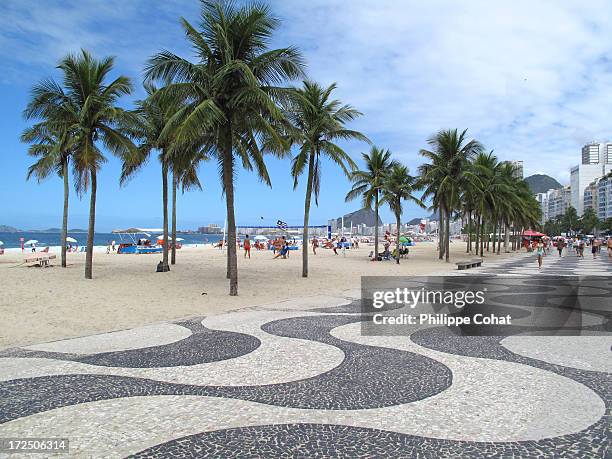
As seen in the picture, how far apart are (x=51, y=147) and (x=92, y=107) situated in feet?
27.5

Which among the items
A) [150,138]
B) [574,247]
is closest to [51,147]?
[150,138]

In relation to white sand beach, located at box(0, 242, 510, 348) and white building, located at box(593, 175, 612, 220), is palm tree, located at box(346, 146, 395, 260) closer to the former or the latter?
white sand beach, located at box(0, 242, 510, 348)

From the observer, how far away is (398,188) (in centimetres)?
2834

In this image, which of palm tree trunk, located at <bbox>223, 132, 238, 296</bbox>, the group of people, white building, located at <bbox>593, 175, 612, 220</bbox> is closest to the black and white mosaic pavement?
palm tree trunk, located at <bbox>223, 132, 238, 296</bbox>

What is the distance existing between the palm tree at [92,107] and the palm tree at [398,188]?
55.0ft

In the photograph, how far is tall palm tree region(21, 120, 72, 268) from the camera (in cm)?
1562

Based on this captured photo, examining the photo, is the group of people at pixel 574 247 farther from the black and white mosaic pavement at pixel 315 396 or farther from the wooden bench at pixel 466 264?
the black and white mosaic pavement at pixel 315 396

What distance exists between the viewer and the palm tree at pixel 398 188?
2797 centimetres

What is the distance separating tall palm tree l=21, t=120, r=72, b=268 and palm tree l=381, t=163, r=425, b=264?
58.9ft

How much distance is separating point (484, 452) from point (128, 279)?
1472cm

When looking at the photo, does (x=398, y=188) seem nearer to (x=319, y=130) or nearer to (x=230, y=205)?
(x=319, y=130)

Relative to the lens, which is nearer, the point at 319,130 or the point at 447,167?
the point at 319,130

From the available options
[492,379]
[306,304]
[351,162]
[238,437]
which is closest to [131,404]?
[238,437]

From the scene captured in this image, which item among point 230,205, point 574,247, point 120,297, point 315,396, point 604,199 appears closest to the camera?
point 315,396
